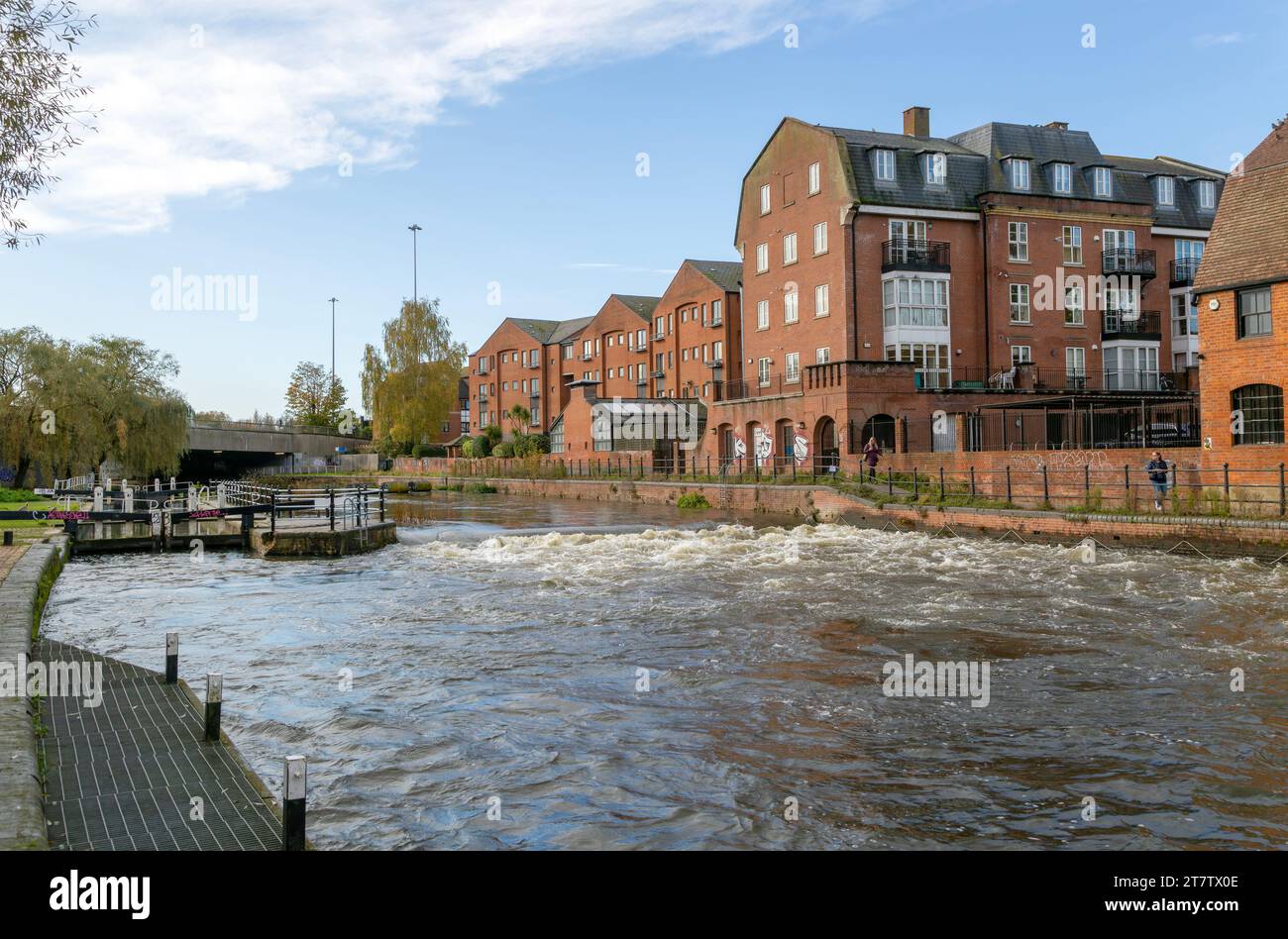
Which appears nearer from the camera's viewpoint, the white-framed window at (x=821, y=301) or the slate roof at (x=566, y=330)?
the white-framed window at (x=821, y=301)

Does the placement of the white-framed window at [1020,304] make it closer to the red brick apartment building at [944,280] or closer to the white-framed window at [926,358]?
the red brick apartment building at [944,280]

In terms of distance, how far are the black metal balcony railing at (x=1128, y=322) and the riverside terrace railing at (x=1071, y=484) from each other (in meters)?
17.7

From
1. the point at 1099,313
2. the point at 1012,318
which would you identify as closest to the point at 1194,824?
the point at 1012,318

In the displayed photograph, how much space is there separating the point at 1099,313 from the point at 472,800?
45927mm

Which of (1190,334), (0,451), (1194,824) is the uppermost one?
(1190,334)

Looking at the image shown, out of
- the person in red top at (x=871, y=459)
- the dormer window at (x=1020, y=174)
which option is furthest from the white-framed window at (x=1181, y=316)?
the person in red top at (x=871, y=459)

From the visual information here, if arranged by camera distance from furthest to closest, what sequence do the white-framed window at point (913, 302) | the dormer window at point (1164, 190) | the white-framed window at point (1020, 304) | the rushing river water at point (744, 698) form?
the dormer window at point (1164, 190), the white-framed window at point (1020, 304), the white-framed window at point (913, 302), the rushing river water at point (744, 698)

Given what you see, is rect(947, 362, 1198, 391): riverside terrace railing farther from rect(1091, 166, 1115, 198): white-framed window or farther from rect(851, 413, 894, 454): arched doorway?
rect(1091, 166, 1115, 198): white-framed window

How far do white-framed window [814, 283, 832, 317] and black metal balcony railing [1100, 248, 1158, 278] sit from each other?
1416 centimetres

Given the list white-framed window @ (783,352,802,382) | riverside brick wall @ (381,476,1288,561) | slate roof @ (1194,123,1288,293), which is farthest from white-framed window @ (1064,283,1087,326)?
slate roof @ (1194,123,1288,293)

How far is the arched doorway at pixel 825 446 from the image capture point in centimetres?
3753

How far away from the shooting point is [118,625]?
14180mm

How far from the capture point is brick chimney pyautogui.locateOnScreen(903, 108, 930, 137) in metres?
48.8
